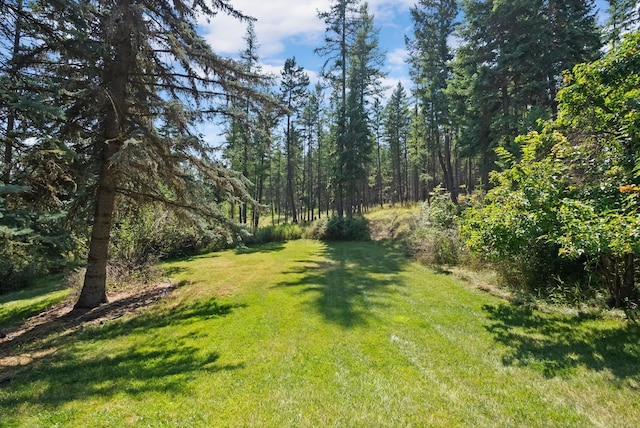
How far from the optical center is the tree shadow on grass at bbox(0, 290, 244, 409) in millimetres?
3709

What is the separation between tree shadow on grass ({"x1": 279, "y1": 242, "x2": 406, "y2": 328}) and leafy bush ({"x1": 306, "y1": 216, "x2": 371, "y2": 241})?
4.82 meters

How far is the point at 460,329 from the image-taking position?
536cm

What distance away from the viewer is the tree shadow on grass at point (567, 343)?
3922mm

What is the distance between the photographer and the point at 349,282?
359 inches

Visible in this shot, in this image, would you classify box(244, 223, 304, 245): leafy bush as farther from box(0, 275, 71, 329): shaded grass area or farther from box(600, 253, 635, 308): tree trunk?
box(600, 253, 635, 308): tree trunk

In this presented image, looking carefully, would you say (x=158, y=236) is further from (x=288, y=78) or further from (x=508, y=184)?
(x=288, y=78)

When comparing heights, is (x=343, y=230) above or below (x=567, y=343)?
above

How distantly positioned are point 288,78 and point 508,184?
75.9ft

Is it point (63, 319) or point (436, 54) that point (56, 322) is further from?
point (436, 54)

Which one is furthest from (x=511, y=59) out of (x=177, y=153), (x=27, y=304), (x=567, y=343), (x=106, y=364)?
(x=27, y=304)

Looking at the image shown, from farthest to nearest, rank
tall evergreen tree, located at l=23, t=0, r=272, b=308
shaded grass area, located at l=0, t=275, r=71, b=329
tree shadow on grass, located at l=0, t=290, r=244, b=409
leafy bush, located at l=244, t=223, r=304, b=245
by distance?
leafy bush, located at l=244, t=223, r=304, b=245 < shaded grass area, located at l=0, t=275, r=71, b=329 < tall evergreen tree, located at l=23, t=0, r=272, b=308 < tree shadow on grass, located at l=0, t=290, r=244, b=409

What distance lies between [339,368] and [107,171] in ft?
21.5

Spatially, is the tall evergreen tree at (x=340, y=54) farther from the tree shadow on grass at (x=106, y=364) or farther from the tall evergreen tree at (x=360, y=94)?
the tree shadow on grass at (x=106, y=364)

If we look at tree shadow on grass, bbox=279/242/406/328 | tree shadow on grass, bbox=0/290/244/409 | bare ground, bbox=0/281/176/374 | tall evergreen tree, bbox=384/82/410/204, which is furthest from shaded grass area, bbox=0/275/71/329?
tall evergreen tree, bbox=384/82/410/204
